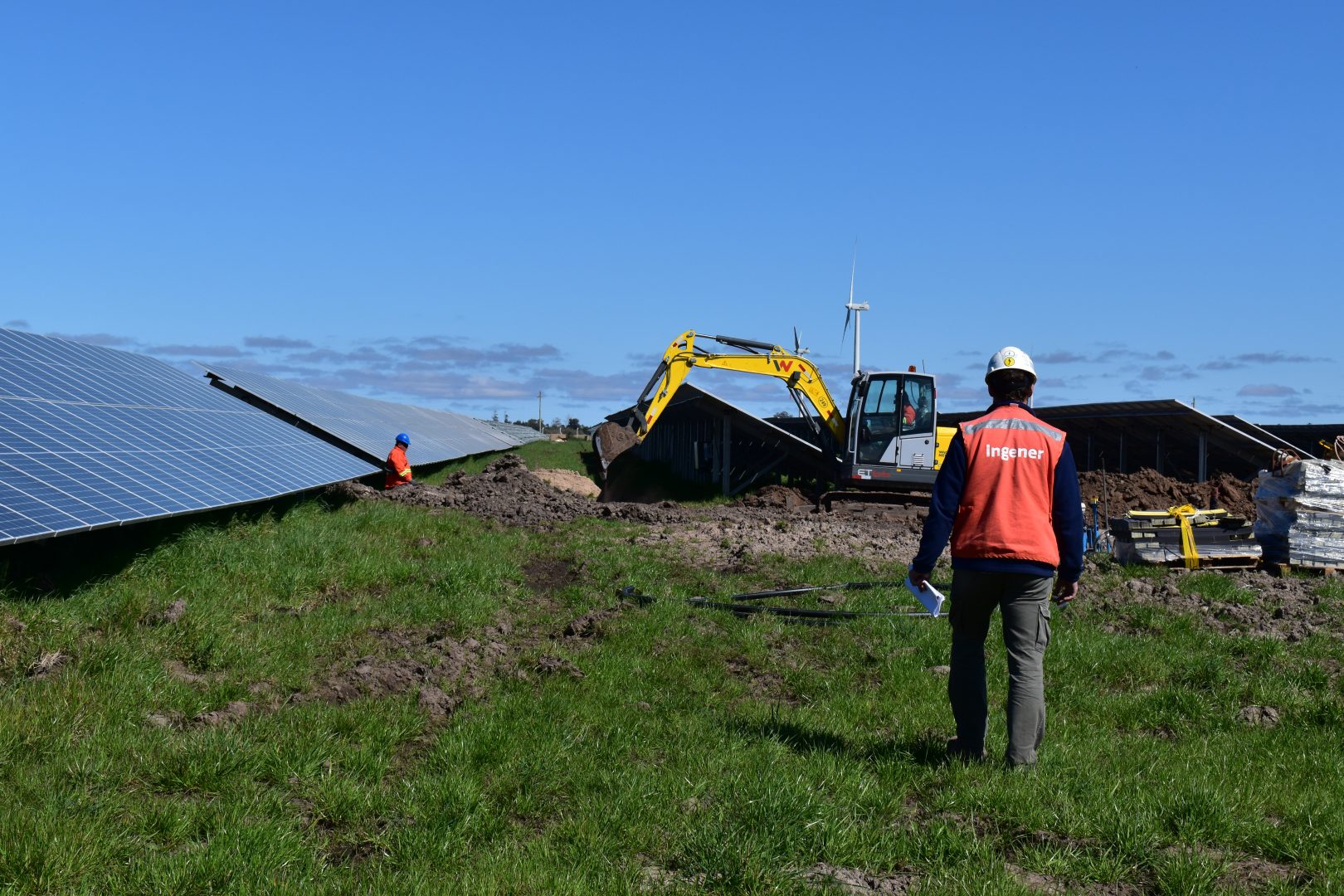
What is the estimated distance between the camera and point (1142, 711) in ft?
23.6

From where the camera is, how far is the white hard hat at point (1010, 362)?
5996mm

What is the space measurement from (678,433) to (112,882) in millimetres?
34006

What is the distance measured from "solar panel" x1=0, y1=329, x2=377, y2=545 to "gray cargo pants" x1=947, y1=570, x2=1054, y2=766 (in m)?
6.08

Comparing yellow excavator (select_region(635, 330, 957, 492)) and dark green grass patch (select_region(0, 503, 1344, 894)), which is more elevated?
yellow excavator (select_region(635, 330, 957, 492))

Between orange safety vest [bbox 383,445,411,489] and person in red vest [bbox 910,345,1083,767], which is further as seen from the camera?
orange safety vest [bbox 383,445,411,489]

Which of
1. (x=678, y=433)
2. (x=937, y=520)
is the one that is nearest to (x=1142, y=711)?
(x=937, y=520)

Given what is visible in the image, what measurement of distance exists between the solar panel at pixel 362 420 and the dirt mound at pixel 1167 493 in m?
15.2

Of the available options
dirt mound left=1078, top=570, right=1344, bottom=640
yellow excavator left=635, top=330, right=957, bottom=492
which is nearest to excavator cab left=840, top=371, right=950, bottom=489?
yellow excavator left=635, top=330, right=957, bottom=492

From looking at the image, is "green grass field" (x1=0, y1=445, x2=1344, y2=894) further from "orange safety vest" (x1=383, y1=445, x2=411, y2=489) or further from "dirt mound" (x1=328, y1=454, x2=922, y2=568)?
"orange safety vest" (x1=383, y1=445, x2=411, y2=489)

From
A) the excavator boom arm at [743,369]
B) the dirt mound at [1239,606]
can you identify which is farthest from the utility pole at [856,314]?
the dirt mound at [1239,606]

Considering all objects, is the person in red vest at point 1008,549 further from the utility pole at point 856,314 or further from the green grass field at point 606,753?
the utility pole at point 856,314

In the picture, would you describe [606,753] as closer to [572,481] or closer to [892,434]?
[892,434]

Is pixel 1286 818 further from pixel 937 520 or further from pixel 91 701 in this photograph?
pixel 91 701

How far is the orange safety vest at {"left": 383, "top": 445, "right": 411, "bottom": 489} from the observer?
803 inches
